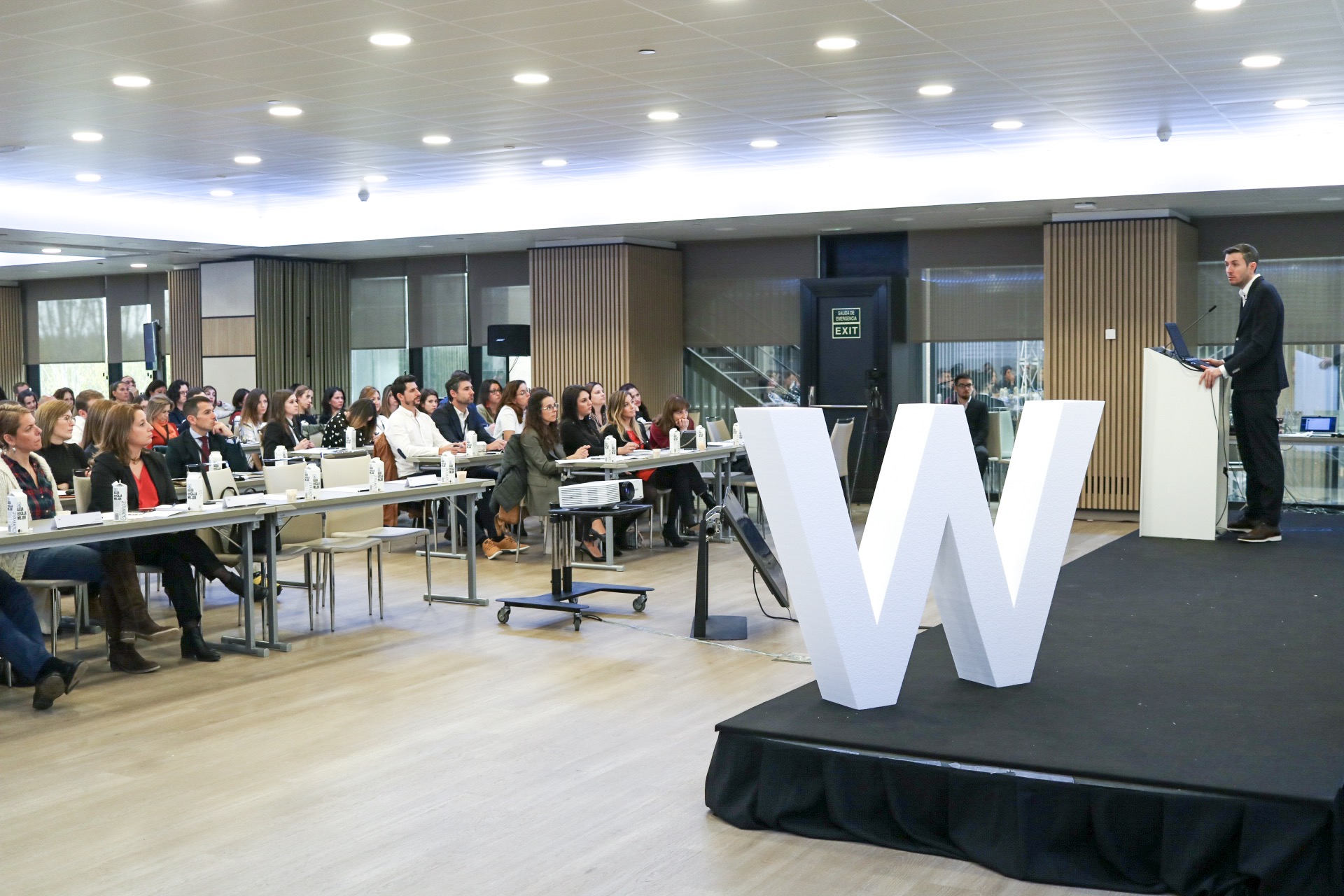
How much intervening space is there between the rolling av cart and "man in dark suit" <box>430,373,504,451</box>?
11.1 feet

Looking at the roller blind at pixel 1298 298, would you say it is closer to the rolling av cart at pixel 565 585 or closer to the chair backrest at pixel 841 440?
the chair backrest at pixel 841 440

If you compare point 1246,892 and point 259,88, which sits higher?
point 259,88

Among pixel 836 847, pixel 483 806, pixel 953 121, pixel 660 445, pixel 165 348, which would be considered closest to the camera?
pixel 836 847

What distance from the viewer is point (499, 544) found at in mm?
10297

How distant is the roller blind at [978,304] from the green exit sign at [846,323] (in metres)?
0.62

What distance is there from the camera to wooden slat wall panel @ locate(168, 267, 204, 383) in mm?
17328

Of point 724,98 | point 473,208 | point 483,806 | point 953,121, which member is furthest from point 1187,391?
point 473,208

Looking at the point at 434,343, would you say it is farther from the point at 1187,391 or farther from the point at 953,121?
the point at 1187,391

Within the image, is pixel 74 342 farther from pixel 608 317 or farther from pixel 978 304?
pixel 978 304

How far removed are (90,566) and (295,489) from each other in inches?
59.5

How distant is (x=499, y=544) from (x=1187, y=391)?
540cm

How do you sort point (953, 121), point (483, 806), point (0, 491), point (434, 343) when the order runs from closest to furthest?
point (483, 806)
point (0, 491)
point (953, 121)
point (434, 343)

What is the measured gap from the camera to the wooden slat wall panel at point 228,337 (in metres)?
16.0

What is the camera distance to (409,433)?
1070 centimetres
